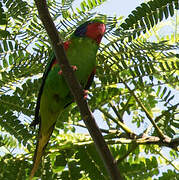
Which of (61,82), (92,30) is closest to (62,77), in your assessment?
(61,82)

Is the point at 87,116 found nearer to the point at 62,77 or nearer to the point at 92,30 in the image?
the point at 62,77

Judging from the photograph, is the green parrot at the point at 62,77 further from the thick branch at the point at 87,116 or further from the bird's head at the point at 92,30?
the thick branch at the point at 87,116

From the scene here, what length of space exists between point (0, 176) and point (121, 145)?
940 mm

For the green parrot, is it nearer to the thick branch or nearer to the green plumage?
the green plumage

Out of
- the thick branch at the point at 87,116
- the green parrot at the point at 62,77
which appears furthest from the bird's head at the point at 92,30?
the thick branch at the point at 87,116

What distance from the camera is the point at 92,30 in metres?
2.94

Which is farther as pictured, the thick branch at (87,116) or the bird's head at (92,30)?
the bird's head at (92,30)

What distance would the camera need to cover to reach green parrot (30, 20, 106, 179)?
9.00 feet

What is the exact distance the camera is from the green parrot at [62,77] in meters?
2.74

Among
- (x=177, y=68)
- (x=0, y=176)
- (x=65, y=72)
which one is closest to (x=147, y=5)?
(x=177, y=68)

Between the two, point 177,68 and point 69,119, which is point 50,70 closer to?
point 69,119

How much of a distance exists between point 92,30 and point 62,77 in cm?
49

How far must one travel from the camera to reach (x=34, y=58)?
2508 millimetres

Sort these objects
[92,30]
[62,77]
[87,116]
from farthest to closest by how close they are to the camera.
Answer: [92,30], [62,77], [87,116]
